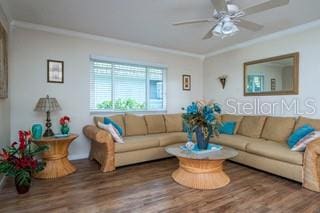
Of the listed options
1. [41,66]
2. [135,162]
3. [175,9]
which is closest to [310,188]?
[135,162]

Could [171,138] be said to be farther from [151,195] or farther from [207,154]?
[151,195]

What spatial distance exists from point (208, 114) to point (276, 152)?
3.89 feet

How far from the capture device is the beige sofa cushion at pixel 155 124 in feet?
14.0

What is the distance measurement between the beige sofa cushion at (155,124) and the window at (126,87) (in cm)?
37

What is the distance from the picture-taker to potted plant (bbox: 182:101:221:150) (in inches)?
107

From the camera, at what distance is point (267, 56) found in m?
3.99


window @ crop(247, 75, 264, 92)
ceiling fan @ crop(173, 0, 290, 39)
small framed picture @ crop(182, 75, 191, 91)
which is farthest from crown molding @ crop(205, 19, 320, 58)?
ceiling fan @ crop(173, 0, 290, 39)

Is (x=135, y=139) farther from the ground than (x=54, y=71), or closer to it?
closer to it

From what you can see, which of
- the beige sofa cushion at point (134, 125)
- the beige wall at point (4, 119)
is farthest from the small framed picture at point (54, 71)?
the beige sofa cushion at point (134, 125)

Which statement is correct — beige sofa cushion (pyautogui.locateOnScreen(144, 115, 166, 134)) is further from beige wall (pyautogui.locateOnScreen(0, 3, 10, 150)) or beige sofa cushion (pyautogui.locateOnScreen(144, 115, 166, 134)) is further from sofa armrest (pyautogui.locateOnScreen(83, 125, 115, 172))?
beige wall (pyautogui.locateOnScreen(0, 3, 10, 150))

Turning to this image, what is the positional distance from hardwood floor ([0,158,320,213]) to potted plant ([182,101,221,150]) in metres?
0.70

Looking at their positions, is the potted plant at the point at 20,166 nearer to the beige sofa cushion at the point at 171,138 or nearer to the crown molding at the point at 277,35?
the beige sofa cushion at the point at 171,138

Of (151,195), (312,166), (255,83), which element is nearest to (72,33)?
(151,195)

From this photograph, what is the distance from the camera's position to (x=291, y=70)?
11.9 ft
